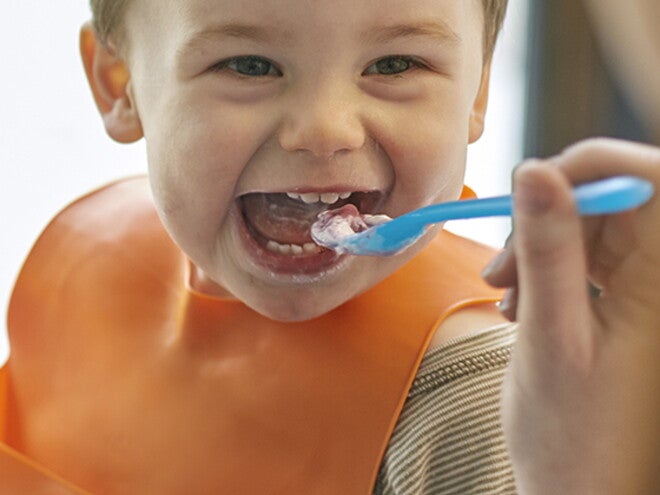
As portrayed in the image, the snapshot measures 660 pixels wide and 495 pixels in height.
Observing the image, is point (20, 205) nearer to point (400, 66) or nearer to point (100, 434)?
point (100, 434)

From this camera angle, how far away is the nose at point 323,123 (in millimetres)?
833

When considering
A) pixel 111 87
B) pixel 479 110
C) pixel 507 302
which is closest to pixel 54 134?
pixel 111 87

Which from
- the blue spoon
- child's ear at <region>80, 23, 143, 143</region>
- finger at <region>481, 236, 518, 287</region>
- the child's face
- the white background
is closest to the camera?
the blue spoon

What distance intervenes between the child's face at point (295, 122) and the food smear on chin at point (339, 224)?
2cm

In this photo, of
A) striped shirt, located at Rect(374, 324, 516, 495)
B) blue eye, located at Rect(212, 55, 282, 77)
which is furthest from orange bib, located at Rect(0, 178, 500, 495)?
blue eye, located at Rect(212, 55, 282, 77)

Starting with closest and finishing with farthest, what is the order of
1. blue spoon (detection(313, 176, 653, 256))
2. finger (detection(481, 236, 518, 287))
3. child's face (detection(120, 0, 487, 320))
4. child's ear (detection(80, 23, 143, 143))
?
blue spoon (detection(313, 176, 653, 256)), finger (detection(481, 236, 518, 287)), child's face (detection(120, 0, 487, 320)), child's ear (detection(80, 23, 143, 143))

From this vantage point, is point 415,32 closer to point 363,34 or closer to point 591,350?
point 363,34

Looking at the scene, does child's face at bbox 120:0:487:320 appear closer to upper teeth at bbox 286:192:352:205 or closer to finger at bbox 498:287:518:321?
upper teeth at bbox 286:192:352:205

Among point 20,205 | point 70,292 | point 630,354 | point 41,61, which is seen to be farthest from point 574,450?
point 41,61

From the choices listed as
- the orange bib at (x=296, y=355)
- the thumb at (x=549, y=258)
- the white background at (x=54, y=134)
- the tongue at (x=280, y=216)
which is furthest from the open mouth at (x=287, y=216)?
the white background at (x=54, y=134)

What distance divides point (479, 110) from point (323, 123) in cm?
27

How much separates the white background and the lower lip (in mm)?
1079

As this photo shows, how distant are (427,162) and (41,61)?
4.30ft

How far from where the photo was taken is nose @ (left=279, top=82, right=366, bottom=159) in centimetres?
83
